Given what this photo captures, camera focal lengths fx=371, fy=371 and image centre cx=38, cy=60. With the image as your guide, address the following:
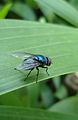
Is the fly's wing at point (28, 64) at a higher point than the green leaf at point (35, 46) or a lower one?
lower

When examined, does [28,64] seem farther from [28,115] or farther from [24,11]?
[24,11]

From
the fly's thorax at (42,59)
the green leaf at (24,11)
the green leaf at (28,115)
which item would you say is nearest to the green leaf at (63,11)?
the fly's thorax at (42,59)

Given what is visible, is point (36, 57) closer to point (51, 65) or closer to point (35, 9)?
point (51, 65)

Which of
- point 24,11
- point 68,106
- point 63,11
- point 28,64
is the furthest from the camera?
point 24,11

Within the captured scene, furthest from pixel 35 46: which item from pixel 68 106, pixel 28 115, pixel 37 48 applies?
pixel 68 106

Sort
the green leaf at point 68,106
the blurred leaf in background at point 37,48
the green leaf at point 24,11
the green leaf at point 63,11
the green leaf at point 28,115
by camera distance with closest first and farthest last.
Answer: the blurred leaf in background at point 37,48 → the green leaf at point 28,115 → the green leaf at point 63,11 → the green leaf at point 68,106 → the green leaf at point 24,11

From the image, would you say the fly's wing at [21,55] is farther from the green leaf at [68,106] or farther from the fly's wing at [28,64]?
the green leaf at [68,106]
